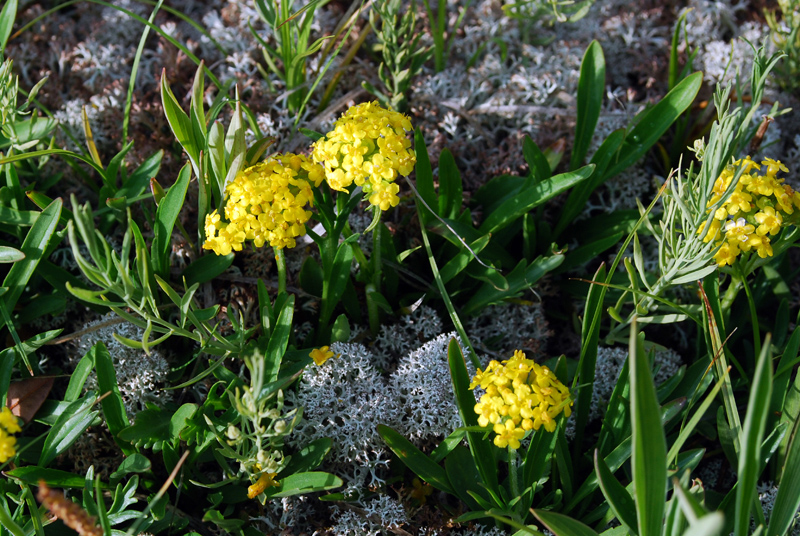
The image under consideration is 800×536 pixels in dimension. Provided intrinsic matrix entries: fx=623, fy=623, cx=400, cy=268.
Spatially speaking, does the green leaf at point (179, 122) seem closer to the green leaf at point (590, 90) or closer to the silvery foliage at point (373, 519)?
the silvery foliage at point (373, 519)

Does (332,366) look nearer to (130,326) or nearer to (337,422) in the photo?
(337,422)

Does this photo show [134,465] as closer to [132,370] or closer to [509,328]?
[132,370]

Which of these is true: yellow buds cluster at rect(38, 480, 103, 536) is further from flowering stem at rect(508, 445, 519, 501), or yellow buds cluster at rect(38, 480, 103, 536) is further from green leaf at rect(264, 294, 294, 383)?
flowering stem at rect(508, 445, 519, 501)

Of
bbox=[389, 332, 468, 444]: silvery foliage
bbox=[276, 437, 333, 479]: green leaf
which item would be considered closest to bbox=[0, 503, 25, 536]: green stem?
bbox=[276, 437, 333, 479]: green leaf

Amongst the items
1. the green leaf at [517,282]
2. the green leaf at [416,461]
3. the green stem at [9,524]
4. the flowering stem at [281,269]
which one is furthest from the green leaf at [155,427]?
the green leaf at [517,282]

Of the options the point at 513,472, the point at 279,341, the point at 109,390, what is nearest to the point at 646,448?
the point at 513,472

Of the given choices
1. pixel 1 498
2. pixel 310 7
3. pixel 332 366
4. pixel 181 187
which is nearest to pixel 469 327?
pixel 332 366
